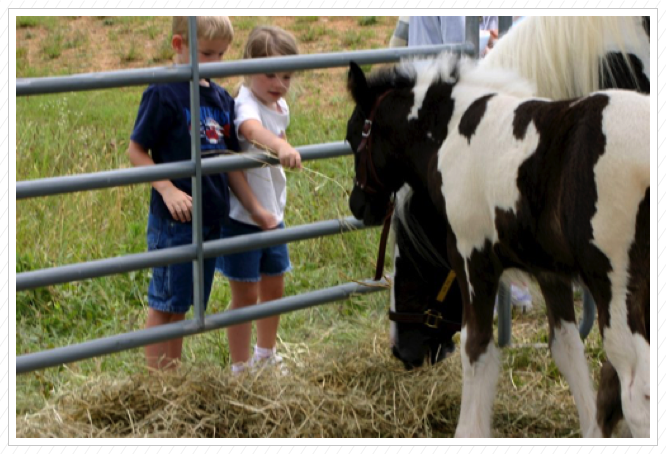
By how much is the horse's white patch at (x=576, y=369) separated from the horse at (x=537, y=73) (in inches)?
15.6

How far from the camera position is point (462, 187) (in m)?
2.80

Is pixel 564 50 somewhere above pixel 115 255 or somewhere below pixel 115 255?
above

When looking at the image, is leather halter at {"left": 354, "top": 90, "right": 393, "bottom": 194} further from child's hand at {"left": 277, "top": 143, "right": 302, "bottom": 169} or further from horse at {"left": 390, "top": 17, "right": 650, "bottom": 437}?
child's hand at {"left": 277, "top": 143, "right": 302, "bottom": 169}

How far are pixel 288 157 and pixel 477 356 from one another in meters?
1.00

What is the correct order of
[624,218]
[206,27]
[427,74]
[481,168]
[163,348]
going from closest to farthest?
[624,218] → [481,168] → [427,74] → [206,27] → [163,348]

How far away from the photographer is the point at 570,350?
10.2ft

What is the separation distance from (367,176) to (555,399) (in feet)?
3.80

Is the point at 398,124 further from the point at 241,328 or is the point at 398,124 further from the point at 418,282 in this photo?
the point at 241,328

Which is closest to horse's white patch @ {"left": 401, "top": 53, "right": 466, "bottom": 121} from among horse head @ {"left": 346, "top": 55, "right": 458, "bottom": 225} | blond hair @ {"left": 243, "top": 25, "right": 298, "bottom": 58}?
horse head @ {"left": 346, "top": 55, "right": 458, "bottom": 225}

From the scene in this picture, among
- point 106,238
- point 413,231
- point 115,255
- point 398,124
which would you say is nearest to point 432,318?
point 413,231

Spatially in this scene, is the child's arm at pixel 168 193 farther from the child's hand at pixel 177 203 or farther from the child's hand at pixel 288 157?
the child's hand at pixel 288 157

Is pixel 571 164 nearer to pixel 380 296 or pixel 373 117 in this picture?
pixel 373 117

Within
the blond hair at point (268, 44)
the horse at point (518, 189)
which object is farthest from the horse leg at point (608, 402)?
the blond hair at point (268, 44)

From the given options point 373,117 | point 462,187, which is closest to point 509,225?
point 462,187
